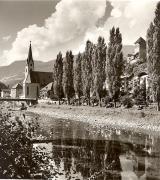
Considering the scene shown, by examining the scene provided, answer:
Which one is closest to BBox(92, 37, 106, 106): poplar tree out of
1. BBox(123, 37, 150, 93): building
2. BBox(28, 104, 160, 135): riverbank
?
BBox(28, 104, 160, 135): riverbank

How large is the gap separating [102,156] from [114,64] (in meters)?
24.8

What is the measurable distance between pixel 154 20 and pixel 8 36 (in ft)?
72.1

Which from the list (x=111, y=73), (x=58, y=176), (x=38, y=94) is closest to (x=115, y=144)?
(x=58, y=176)

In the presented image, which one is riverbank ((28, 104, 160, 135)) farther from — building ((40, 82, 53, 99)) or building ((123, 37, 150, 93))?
building ((40, 82, 53, 99))

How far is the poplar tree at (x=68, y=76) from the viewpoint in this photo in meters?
56.3

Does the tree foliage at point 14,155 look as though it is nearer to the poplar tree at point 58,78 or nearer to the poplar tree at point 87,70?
the poplar tree at point 87,70

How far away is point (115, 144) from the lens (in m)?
22.6

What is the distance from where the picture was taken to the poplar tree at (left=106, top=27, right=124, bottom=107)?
1618 inches

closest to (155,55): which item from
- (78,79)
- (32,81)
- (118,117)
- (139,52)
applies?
(118,117)

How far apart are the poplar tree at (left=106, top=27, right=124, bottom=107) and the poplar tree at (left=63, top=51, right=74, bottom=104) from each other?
15.0 meters

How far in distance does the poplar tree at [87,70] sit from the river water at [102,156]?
861 inches

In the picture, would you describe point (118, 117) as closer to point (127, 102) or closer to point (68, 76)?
point (127, 102)

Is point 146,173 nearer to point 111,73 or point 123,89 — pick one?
point 111,73

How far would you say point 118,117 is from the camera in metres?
36.8
